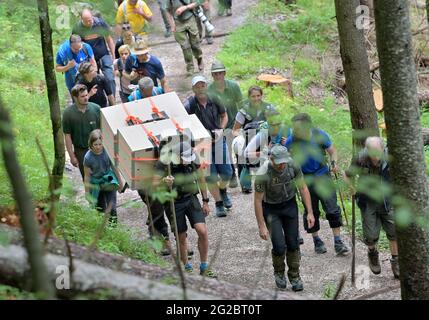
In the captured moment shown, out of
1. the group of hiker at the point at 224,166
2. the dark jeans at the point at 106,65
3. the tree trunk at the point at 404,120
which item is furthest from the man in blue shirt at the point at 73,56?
the tree trunk at the point at 404,120

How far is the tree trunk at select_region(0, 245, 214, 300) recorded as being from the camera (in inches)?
192

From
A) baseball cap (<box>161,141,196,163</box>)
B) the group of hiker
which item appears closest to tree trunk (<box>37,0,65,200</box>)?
the group of hiker

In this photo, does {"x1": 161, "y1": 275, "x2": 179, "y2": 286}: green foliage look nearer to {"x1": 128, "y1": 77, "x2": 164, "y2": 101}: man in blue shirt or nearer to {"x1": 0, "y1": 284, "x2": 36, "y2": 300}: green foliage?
{"x1": 0, "y1": 284, "x2": 36, "y2": 300}: green foliage

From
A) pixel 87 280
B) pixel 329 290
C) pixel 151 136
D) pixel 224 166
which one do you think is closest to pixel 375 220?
pixel 329 290

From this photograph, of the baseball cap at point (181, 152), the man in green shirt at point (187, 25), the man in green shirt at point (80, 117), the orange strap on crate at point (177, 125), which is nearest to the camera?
the baseball cap at point (181, 152)

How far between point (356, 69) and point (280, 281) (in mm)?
2875

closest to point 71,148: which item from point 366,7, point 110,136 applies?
point 110,136

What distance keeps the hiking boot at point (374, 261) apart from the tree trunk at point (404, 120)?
8.15ft

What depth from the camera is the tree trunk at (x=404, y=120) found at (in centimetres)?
611

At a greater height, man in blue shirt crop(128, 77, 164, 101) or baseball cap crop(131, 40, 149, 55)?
baseball cap crop(131, 40, 149, 55)

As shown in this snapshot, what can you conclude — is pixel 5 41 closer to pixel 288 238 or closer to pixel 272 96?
pixel 272 96

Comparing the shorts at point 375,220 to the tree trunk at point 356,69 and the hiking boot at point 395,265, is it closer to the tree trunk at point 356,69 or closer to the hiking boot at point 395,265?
the hiking boot at point 395,265

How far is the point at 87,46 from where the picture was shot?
12617 millimetres

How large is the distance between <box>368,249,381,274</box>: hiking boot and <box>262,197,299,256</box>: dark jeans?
0.96 m
